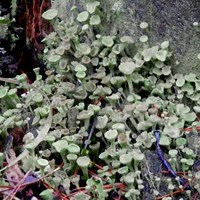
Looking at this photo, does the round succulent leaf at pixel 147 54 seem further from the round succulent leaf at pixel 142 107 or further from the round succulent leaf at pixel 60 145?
the round succulent leaf at pixel 60 145

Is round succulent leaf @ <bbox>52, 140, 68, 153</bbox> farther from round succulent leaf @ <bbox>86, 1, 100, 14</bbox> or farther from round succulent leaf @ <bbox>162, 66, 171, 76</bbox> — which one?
round succulent leaf @ <bbox>86, 1, 100, 14</bbox>

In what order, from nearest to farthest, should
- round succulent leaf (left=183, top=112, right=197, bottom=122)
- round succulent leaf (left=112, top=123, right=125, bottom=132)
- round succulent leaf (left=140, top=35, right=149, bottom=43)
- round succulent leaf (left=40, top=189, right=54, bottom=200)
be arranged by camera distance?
1. round succulent leaf (left=40, top=189, right=54, bottom=200)
2. round succulent leaf (left=112, top=123, right=125, bottom=132)
3. round succulent leaf (left=183, top=112, right=197, bottom=122)
4. round succulent leaf (left=140, top=35, right=149, bottom=43)

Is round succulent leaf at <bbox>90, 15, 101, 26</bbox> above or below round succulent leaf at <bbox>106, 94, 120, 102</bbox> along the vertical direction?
above

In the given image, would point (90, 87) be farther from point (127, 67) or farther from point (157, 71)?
point (157, 71)

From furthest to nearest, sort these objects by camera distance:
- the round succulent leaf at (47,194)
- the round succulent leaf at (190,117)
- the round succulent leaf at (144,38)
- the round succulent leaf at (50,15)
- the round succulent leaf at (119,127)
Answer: the round succulent leaf at (50,15) → the round succulent leaf at (144,38) → the round succulent leaf at (190,117) → the round succulent leaf at (119,127) → the round succulent leaf at (47,194)

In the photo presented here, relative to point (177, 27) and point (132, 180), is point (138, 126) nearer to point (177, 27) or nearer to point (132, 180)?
point (132, 180)

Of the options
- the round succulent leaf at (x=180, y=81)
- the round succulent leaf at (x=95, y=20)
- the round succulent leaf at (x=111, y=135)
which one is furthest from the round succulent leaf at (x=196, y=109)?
the round succulent leaf at (x=95, y=20)

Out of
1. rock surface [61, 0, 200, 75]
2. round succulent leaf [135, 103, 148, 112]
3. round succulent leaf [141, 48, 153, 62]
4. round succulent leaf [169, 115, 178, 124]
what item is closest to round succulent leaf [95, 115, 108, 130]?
round succulent leaf [135, 103, 148, 112]
